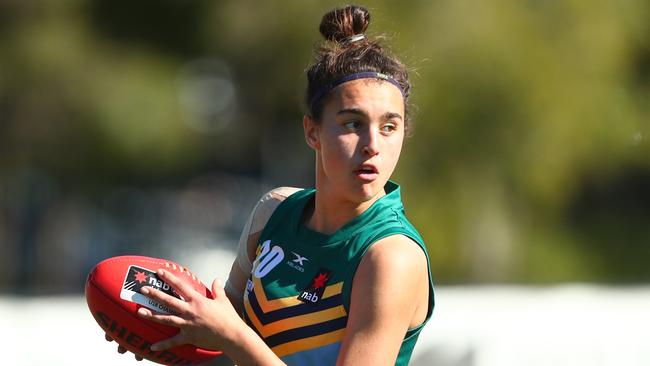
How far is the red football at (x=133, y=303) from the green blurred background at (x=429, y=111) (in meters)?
7.40

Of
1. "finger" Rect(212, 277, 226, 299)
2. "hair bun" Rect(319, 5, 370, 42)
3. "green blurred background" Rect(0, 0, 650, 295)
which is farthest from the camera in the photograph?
"green blurred background" Rect(0, 0, 650, 295)

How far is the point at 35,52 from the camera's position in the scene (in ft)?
41.4

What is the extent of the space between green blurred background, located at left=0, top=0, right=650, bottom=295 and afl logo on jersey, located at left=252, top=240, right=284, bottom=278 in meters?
7.32

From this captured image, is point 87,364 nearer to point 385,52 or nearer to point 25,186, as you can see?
point 385,52

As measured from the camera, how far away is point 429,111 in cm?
1173

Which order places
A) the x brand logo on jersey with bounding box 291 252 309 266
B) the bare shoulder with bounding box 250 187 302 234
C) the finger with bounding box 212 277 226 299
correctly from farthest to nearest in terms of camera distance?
the bare shoulder with bounding box 250 187 302 234, the x brand logo on jersey with bounding box 291 252 309 266, the finger with bounding box 212 277 226 299


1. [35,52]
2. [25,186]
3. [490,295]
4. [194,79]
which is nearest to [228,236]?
[25,186]

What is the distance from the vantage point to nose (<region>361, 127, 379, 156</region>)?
9.55 feet

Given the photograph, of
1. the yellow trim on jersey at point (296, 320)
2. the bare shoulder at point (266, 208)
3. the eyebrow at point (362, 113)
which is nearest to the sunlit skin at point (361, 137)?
the eyebrow at point (362, 113)

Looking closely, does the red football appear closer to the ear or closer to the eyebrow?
the ear

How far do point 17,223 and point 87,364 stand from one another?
12056 mm

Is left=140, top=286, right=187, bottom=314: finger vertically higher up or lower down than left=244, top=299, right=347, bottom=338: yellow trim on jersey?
higher up

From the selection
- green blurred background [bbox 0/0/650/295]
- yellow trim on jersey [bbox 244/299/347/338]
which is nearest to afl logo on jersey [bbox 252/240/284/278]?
yellow trim on jersey [bbox 244/299/347/338]

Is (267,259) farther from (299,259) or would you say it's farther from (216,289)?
(216,289)
